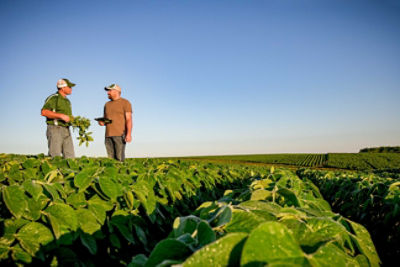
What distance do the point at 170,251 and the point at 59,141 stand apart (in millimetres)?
5723

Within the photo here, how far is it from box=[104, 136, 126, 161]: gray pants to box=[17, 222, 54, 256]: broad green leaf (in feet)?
16.9

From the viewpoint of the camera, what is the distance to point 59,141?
212 inches

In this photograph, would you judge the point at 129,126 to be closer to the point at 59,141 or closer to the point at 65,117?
the point at 65,117

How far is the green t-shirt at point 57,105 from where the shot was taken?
523 cm

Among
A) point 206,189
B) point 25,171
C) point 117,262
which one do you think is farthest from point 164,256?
point 206,189

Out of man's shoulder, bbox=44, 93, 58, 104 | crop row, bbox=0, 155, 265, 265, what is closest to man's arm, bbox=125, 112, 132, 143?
man's shoulder, bbox=44, 93, 58, 104

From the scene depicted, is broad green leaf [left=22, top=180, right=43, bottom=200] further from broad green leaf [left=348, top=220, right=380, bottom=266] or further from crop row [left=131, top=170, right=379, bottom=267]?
broad green leaf [left=348, top=220, right=380, bottom=266]

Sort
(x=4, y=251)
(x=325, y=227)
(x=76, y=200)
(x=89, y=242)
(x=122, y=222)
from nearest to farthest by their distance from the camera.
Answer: (x=325, y=227)
(x=4, y=251)
(x=89, y=242)
(x=76, y=200)
(x=122, y=222)

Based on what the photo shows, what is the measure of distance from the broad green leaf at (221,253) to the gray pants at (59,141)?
578cm

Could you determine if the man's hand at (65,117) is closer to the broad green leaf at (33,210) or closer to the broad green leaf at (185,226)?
the broad green leaf at (33,210)

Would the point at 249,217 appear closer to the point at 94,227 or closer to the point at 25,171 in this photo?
the point at 94,227

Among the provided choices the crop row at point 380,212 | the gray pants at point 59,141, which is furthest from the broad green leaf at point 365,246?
the gray pants at point 59,141

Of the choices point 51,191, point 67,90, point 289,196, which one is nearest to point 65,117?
point 67,90

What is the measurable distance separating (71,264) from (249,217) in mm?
1198
